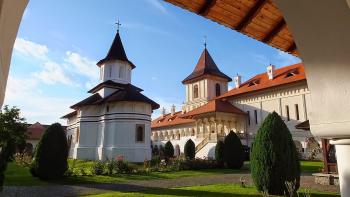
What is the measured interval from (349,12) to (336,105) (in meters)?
0.71

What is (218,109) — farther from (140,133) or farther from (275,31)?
(275,31)

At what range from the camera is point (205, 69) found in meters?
51.8

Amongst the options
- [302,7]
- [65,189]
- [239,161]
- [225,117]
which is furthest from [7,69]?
[225,117]

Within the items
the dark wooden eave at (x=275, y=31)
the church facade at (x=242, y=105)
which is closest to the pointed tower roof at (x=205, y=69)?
the church facade at (x=242, y=105)

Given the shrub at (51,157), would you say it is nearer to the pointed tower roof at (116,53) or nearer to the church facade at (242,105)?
the pointed tower roof at (116,53)

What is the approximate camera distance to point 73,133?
3478 centimetres

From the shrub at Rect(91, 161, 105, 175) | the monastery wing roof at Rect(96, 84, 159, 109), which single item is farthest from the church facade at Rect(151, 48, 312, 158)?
the shrub at Rect(91, 161, 105, 175)

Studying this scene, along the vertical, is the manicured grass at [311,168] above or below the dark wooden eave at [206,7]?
below

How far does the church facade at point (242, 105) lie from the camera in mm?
34344

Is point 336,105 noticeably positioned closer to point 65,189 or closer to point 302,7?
point 302,7

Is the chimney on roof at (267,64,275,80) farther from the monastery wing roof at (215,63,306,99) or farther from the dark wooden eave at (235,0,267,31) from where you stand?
the dark wooden eave at (235,0,267,31)

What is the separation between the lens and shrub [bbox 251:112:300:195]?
Result: 34.2 ft

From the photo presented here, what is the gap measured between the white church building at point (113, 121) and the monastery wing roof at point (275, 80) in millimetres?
14772

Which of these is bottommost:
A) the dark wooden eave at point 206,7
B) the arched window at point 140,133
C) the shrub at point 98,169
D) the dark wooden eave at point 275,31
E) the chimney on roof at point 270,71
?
the shrub at point 98,169
